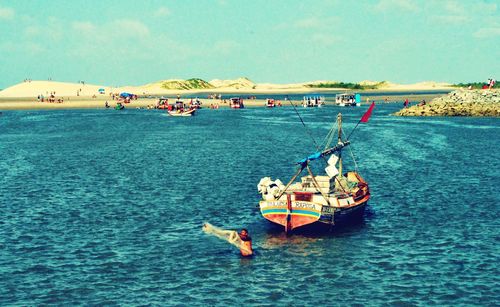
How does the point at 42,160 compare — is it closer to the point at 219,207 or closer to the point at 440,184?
the point at 219,207

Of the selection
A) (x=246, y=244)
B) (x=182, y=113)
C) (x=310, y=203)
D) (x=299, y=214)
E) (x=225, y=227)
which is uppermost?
(x=182, y=113)

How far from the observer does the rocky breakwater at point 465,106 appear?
149625mm

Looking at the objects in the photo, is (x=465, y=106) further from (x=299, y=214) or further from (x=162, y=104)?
(x=299, y=214)

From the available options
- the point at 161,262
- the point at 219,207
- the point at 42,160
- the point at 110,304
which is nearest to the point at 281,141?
the point at 42,160

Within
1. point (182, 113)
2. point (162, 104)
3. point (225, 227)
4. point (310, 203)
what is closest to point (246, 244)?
point (310, 203)

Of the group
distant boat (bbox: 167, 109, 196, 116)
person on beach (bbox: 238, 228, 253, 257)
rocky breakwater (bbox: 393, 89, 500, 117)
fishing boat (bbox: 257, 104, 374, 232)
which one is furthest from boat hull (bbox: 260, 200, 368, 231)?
rocky breakwater (bbox: 393, 89, 500, 117)

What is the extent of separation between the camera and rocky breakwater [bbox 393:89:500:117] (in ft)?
491

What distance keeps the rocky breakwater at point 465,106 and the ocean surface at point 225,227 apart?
69.9 m

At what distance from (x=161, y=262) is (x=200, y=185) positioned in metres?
24.1

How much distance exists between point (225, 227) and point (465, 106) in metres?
129

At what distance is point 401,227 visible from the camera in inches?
1646

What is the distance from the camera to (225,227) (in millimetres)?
41500

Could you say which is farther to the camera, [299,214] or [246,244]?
[299,214]

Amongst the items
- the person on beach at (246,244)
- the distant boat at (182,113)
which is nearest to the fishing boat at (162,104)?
the distant boat at (182,113)
